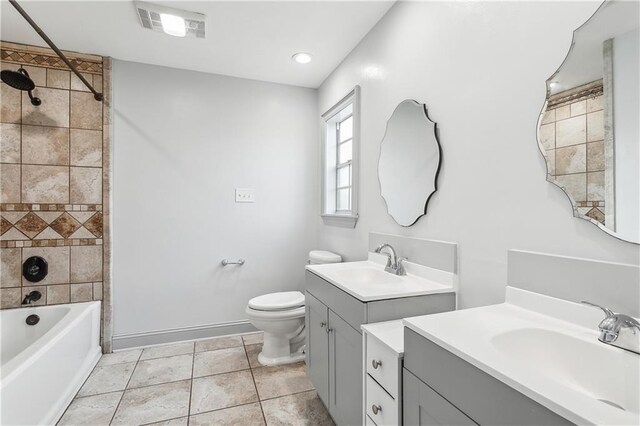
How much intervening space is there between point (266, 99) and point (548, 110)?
8.13ft

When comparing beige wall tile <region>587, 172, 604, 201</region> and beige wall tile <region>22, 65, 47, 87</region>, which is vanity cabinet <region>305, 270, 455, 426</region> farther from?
beige wall tile <region>22, 65, 47, 87</region>

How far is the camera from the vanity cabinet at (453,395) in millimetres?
656

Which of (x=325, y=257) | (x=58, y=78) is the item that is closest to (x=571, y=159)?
(x=325, y=257)

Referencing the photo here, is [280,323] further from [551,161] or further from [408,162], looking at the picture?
[551,161]

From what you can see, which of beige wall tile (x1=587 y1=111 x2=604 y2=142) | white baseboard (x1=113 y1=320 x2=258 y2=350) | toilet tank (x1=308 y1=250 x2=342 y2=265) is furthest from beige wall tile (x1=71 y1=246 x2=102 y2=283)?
beige wall tile (x1=587 y1=111 x2=604 y2=142)

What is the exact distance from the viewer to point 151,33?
7.29 feet

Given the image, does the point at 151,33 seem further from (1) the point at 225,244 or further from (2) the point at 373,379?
(2) the point at 373,379

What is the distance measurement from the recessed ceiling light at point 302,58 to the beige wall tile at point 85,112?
1.64 metres

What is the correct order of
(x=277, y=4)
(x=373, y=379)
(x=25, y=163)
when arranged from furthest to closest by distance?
(x=25, y=163)
(x=277, y=4)
(x=373, y=379)

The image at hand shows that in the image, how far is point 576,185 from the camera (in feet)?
3.19

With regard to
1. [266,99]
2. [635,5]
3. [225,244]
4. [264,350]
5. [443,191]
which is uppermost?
[266,99]

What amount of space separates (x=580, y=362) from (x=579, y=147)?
630 millimetres

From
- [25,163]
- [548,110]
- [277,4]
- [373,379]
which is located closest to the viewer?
[548,110]

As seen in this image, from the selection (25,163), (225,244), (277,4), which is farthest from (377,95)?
(25,163)
